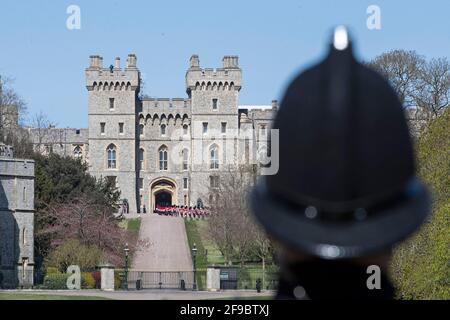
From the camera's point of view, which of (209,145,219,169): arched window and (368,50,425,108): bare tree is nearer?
(368,50,425,108): bare tree

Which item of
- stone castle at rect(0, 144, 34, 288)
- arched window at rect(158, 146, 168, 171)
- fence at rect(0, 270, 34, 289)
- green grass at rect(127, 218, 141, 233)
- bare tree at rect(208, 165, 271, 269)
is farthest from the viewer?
arched window at rect(158, 146, 168, 171)

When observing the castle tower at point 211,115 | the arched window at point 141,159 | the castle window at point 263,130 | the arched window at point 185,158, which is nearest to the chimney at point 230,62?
the castle tower at point 211,115

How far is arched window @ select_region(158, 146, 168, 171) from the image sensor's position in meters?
70.6

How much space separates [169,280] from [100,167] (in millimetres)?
32902

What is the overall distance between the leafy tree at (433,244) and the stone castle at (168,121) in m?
46.0

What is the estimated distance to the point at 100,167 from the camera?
69062 millimetres

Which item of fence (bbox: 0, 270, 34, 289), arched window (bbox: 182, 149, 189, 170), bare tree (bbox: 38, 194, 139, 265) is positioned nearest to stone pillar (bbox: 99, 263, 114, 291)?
fence (bbox: 0, 270, 34, 289)

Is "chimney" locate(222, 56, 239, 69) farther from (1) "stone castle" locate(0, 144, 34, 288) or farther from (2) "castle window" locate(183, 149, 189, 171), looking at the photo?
(1) "stone castle" locate(0, 144, 34, 288)

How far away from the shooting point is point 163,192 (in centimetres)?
7119

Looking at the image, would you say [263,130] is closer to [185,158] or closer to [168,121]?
[185,158]

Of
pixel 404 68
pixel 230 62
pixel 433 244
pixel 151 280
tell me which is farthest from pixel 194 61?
pixel 433 244

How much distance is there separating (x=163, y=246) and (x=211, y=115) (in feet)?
71.0

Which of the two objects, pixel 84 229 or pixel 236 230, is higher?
pixel 84 229
